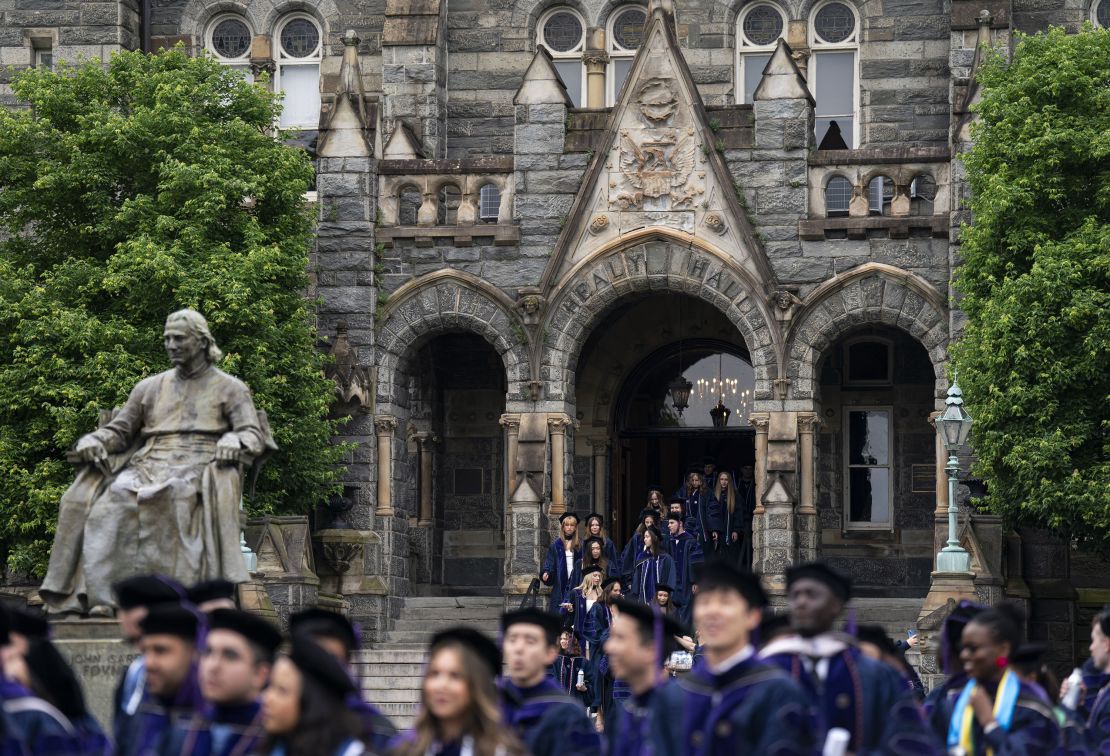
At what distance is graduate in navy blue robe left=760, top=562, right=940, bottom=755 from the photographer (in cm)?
1014

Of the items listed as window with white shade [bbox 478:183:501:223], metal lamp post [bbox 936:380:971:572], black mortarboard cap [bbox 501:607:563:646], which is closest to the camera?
black mortarboard cap [bbox 501:607:563:646]

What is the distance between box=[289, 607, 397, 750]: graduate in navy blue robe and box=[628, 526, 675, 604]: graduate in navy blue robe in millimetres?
14955

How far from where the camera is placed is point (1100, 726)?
1296 centimetres

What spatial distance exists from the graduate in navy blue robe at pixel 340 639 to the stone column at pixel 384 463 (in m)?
20.2

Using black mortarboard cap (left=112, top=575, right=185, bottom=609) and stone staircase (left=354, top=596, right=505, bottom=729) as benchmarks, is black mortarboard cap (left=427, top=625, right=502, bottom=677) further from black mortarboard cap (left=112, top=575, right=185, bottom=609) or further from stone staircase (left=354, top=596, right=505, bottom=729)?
stone staircase (left=354, top=596, right=505, bottom=729)

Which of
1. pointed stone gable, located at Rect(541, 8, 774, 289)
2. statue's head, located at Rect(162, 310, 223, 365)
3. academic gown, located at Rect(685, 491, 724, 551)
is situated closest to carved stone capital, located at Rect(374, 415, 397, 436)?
pointed stone gable, located at Rect(541, 8, 774, 289)

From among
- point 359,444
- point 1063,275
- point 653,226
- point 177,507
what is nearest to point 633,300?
point 653,226

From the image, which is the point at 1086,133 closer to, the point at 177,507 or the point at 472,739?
the point at 177,507

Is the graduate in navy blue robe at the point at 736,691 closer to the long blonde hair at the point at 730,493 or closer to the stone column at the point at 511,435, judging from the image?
the long blonde hair at the point at 730,493

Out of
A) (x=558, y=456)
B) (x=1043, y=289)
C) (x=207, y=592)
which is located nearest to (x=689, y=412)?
(x=558, y=456)

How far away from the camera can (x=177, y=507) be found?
1588cm

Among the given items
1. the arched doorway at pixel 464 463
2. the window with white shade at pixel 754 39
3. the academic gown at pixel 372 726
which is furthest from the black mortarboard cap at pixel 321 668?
the window with white shade at pixel 754 39

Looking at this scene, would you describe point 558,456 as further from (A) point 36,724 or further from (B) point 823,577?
(A) point 36,724

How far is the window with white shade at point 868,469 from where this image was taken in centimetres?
3284
